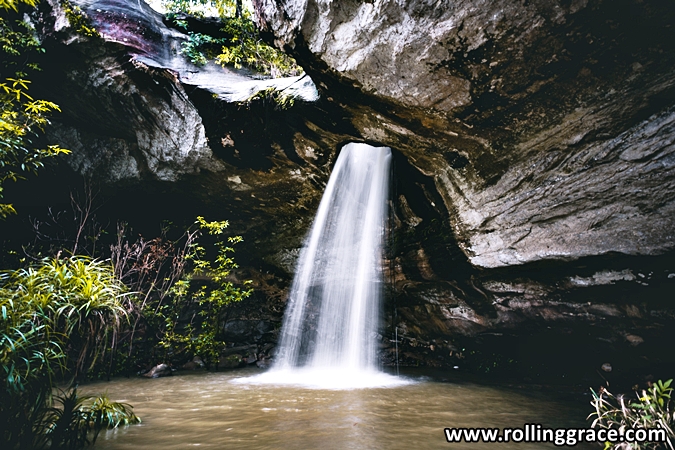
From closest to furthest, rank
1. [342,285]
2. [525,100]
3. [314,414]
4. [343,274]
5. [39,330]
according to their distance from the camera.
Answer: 1. [39,330]
2. [314,414]
3. [525,100]
4. [343,274]
5. [342,285]

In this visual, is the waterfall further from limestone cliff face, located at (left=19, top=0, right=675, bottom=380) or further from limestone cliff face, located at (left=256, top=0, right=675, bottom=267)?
limestone cliff face, located at (left=256, top=0, right=675, bottom=267)

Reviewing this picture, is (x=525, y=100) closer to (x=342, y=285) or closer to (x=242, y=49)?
(x=342, y=285)

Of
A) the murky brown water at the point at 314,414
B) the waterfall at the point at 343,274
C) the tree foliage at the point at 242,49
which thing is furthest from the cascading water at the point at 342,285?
the tree foliage at the point at 242,49

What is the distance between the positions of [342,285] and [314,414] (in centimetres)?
512

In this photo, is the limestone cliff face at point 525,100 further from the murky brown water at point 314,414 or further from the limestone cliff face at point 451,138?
the murky brown water at point 314,414

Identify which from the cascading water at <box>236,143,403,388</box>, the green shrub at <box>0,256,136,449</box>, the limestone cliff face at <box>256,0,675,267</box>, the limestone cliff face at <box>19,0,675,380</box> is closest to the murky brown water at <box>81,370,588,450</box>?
the green shrub at <box>0,256,136,449</box>

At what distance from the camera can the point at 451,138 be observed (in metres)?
5.62

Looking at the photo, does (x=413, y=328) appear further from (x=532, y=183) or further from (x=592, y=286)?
(x=532, y=183)

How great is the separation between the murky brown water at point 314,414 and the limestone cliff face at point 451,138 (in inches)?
79.6

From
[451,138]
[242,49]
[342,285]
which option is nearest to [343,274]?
[342,285]

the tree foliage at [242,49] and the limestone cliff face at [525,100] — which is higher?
the tree foliage at [242,49]

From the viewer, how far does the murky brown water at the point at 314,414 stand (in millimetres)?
3312

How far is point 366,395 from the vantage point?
542 cm

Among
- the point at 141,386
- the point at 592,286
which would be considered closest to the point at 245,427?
the point at 141,386
